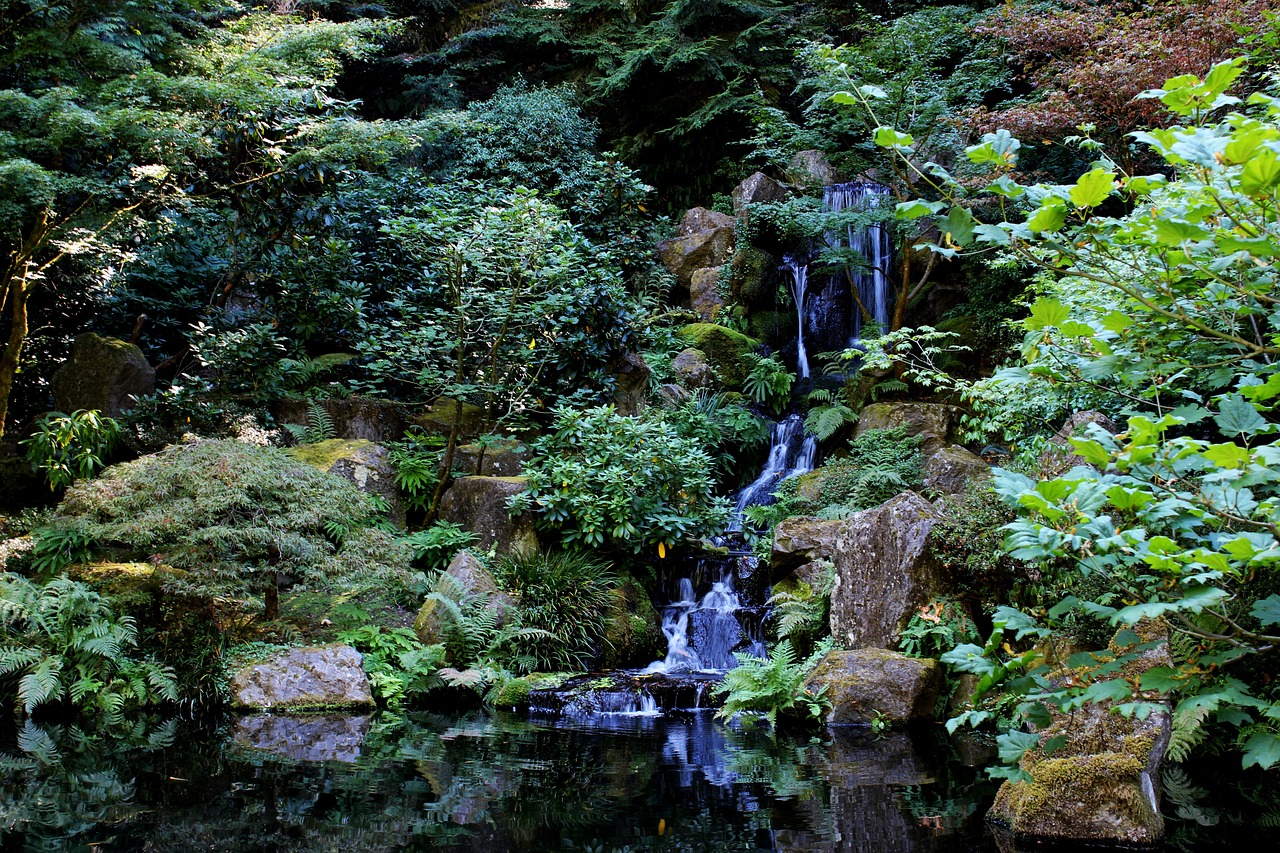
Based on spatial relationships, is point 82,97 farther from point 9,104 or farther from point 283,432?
point 283,432

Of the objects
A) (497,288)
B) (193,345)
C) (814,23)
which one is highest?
(814,23)

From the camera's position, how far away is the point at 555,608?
332 inches

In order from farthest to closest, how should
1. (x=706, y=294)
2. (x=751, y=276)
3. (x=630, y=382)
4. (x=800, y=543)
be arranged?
(x=706, y=294) < (x=751, y=276) < (x=630, y=382) < (x=800, y=543)

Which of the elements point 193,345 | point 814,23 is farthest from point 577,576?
point 814,23

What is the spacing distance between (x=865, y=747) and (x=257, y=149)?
905 cm

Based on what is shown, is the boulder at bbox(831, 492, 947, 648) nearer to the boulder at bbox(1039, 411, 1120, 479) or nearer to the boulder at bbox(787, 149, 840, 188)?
the boulder at bbox(1039, 411, 1120, 479)

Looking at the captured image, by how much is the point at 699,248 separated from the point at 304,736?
37.4ft

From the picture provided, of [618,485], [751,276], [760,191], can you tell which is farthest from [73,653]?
[760,191]

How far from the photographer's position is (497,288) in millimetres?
10914

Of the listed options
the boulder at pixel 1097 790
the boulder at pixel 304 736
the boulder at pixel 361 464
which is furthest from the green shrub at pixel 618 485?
the boulder at pixel 1097 790

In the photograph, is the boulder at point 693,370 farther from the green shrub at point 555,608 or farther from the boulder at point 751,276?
the green shrub at point 555,608

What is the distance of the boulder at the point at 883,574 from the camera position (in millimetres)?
7367

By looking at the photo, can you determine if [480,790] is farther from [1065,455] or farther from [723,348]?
[723,348]

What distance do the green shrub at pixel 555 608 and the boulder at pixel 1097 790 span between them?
4.71 m
